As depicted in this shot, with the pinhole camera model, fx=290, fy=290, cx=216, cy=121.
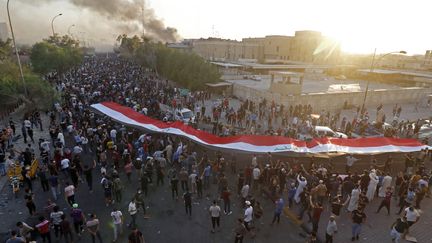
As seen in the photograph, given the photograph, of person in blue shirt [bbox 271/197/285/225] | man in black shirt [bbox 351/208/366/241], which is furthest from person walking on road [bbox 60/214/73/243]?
man in black shirt [bbox 351/208/366/241]

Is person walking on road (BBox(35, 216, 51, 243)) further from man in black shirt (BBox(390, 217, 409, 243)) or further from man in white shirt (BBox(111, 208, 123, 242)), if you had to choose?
man in black shirt (BBox(390, 217, 409, 243))

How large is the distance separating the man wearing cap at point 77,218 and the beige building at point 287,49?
74.7 meters

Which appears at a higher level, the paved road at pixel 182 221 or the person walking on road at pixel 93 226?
the person walking on road at pixel 93 226

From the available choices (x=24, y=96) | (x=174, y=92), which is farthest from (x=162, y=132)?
(x=174, y=92)

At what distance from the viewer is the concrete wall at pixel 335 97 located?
2639 cm

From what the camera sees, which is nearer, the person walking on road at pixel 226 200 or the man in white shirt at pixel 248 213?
the man in white shirt at pixel 248 213

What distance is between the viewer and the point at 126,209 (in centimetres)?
1096

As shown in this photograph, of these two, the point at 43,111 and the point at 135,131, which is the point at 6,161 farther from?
the point at 43,111

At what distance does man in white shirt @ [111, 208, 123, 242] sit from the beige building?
74628 mm

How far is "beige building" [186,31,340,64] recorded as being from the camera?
8438 centimetres

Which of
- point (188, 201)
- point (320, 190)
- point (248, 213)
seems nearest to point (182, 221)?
point (188, 201)

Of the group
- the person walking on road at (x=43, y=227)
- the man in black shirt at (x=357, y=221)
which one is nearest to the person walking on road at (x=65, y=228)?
the person walking on road at (x=43, y=227)

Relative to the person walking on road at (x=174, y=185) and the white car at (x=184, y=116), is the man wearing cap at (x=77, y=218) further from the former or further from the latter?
the white car at (x=184, y=116)

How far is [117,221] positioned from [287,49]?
8481cm
